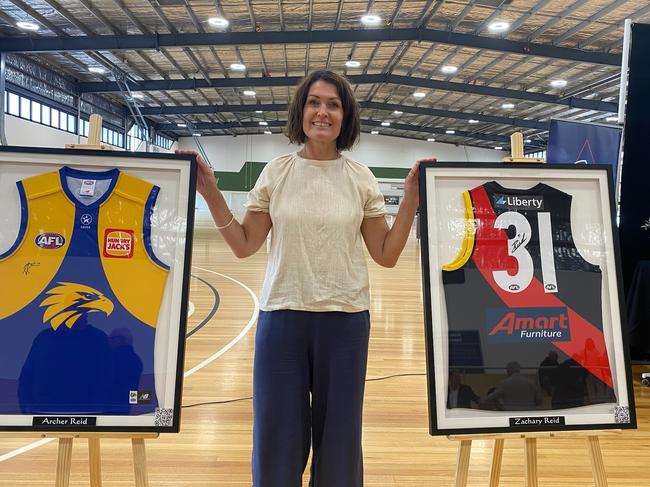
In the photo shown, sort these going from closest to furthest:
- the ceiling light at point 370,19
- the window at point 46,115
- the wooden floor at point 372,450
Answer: the wooden floor at point 372,450, the ceiling light at point 370,19, the window at point 46,115

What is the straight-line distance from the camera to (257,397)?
1.63 meters

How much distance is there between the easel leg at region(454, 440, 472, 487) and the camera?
1.63 metres

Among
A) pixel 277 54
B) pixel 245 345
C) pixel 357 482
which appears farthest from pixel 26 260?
pixel 277 54

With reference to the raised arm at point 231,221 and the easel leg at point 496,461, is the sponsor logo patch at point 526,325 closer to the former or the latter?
the easel leg at point 496,461

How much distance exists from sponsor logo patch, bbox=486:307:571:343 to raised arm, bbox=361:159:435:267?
365mm

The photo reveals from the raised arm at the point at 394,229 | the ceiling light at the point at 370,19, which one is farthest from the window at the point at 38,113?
the raised arm at the point at 394,229

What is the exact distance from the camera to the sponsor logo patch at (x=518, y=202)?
1689 mm

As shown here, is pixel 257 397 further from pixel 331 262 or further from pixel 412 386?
pixel 412 386

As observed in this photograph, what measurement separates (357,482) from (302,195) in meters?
0.95

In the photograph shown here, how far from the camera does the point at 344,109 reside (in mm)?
1673

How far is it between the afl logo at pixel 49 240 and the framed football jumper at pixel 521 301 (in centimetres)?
114

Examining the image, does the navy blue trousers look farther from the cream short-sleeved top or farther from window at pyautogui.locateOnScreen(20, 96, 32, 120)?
window at pyautogui.locateOnScreen(20, 96, 32, 120)

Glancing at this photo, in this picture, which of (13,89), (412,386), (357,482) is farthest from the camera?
(13,89)

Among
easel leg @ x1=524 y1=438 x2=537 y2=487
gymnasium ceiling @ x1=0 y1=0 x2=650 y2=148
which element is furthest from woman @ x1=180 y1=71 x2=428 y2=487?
gymnasium ceiling @ x1=0 y1=0 x2=650 y2=148
